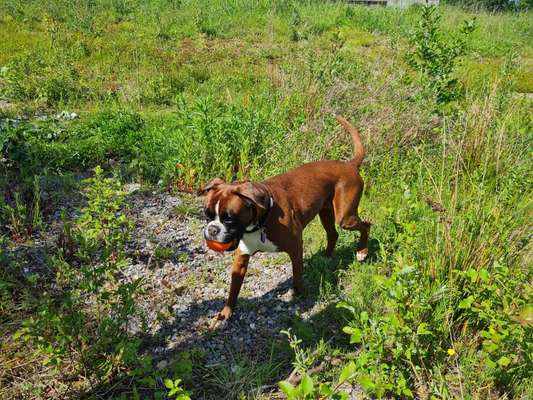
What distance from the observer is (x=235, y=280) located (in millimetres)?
3375

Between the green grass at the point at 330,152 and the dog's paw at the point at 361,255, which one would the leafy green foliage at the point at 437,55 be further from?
the dog's paw at the point at 361,255

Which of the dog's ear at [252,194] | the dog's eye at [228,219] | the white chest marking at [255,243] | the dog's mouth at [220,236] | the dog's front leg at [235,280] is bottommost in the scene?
the dog's front leg at [235,280]

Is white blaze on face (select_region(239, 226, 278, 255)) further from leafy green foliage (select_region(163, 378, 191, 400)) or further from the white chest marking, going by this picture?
leafy green foliage (select_region(163, 378, 191, 400))

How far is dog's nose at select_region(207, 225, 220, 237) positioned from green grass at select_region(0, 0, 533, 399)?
3.01ft

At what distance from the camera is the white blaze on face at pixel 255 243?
10.5 feet

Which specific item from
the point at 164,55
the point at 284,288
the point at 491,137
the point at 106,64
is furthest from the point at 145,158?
the point at 164,55

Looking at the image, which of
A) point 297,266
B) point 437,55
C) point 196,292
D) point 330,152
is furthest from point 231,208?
point 437,55

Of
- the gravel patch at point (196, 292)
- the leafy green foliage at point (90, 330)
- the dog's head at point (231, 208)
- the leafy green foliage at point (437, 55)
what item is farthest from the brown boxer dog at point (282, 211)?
the leafy green foliage at point (437, 55)

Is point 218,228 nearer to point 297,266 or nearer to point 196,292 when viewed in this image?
point 297,266

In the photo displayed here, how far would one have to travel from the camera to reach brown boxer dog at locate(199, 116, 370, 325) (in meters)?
2.91

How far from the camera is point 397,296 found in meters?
2.45

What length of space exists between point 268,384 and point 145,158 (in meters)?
3.26

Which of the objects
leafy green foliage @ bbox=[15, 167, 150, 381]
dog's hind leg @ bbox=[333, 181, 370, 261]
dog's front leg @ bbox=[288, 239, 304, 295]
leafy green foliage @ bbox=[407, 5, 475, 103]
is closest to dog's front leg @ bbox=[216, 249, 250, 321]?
dog's front leg @ bbox=[288, 239, 304, 295]

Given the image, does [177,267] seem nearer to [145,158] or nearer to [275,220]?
[275,220]
